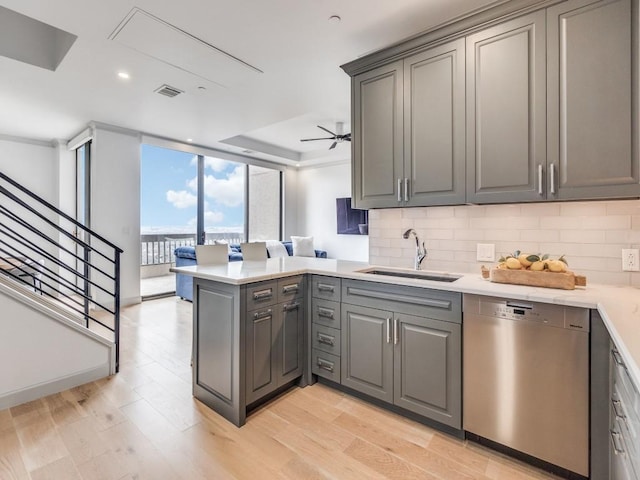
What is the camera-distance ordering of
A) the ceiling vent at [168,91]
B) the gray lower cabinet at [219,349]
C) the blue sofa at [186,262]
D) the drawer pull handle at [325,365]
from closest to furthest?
the gray lower cabinet at [219,349] → the drawer pull handle at [325,365] → the ceiling vent at [168,91] → the blue sofa at [186,262]

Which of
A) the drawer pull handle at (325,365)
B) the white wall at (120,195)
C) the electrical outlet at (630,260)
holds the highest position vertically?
the white wall at (120,195)

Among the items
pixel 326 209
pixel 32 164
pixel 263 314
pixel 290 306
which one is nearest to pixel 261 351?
pixel 263 314

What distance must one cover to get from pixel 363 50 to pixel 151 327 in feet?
→ 12.4

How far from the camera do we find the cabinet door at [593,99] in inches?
63.1

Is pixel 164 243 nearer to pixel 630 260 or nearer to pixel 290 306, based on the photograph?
pixel 290 306

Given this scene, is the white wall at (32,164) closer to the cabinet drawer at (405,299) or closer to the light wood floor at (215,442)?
the light wood floor at (215,442)

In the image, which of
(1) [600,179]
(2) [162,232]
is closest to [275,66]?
(1) [600,179]

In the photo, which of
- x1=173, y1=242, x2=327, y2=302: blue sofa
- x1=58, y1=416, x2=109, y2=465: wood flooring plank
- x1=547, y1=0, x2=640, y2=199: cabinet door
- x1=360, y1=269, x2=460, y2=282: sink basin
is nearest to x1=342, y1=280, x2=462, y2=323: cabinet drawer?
x1=360, y1=269, x2=460, y2=282: sink basin

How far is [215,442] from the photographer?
1863 millimetres

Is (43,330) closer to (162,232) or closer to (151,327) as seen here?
(151,327)

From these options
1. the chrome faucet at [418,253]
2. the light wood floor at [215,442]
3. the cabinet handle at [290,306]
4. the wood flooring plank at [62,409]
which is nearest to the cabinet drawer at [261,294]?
the cabinet handle at [290,306]

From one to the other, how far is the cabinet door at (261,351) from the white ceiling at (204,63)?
6.64 feet

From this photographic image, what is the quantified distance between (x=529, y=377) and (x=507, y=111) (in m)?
1.49

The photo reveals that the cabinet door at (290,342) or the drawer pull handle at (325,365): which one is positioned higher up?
the cabinet door at (290,342)
